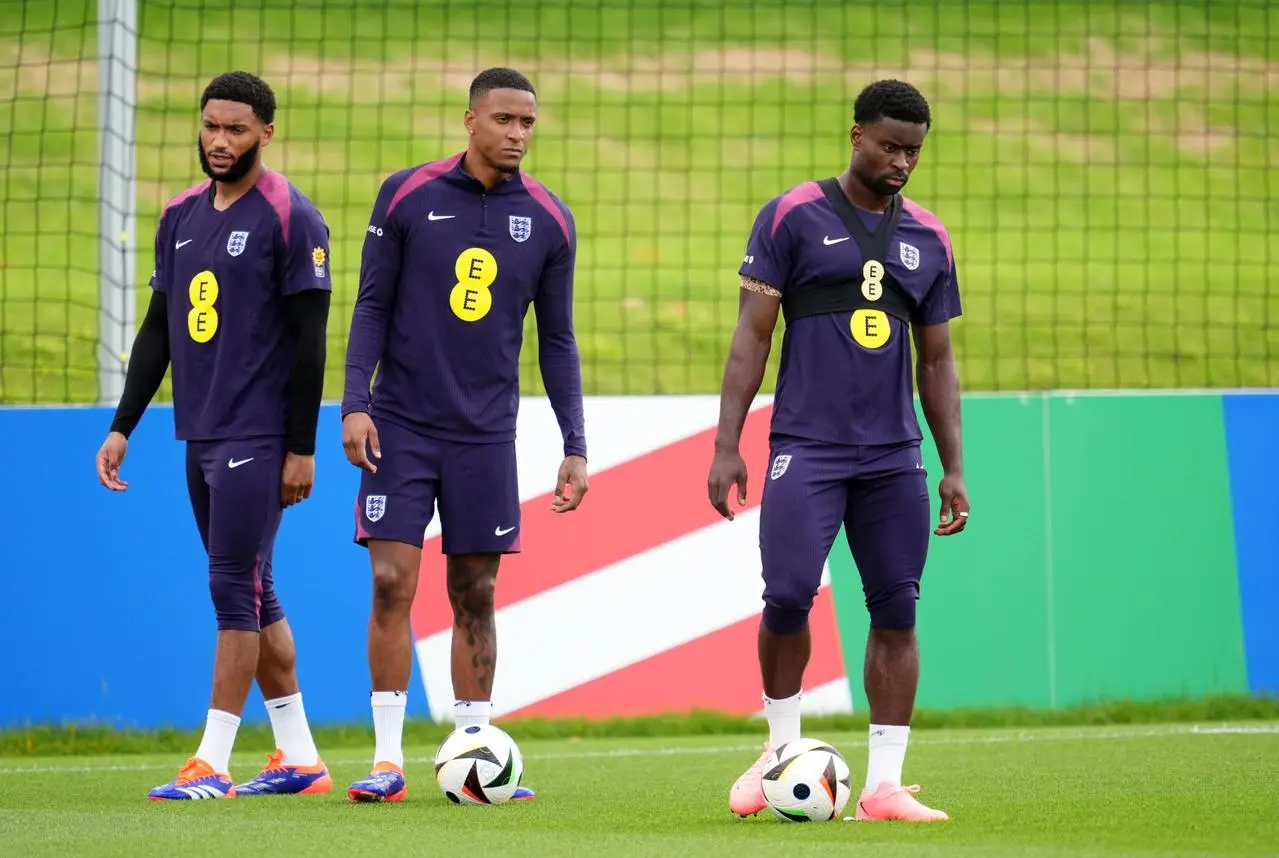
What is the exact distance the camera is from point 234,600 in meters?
6.64

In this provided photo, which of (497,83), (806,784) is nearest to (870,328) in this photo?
(806,784)

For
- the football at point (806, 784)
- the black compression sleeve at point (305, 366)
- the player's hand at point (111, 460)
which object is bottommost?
the football at point (806, 784)

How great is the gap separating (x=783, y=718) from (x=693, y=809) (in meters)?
0.42

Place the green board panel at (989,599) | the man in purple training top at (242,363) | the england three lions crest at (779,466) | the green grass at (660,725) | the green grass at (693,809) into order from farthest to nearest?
the green board panel at (989,599)
the green grass at (660,725)
the man in purple training top at (242,363)
the england three lions crest at (779,466)
the green grass at (693,809)

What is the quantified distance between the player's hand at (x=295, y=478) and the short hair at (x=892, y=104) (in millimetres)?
2190

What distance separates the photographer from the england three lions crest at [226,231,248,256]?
6656 millimetres

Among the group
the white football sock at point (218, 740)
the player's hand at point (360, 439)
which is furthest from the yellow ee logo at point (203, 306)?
the white football sock at point (218, 740)

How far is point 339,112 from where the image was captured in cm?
2008

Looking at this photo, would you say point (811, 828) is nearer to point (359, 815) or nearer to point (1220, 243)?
point (359, 815)

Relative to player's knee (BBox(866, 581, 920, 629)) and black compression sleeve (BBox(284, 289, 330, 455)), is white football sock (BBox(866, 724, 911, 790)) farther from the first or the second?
black compression sleeve (BBox(284, 289, 330, 455))

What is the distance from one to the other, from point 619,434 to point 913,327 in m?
3.54

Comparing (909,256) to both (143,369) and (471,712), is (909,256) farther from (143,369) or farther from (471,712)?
(143,369)

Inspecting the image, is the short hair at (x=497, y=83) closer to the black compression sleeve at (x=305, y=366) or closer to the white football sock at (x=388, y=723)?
the black compression sleeve at (x=305, y=366)

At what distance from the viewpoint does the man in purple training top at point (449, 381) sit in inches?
251
